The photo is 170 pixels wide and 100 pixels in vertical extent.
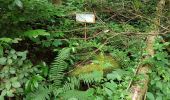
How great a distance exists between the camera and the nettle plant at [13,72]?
3.24 meters

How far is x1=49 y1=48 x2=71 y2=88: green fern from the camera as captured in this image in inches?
143

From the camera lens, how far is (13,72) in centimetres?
331

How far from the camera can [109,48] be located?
4215 mm

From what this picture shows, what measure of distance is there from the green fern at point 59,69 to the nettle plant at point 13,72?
252 mm

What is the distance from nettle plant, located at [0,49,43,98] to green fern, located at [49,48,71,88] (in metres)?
0.25

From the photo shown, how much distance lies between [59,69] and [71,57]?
1.18 feet

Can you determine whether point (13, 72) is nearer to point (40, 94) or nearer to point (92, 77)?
point (40, 94)

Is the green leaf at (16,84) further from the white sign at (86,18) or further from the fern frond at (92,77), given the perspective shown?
the white sign at (86,18)

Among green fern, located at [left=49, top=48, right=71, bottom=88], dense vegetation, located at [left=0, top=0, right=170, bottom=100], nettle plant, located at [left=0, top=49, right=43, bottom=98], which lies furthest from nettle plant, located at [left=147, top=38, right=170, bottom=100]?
nettle plant, located at [left=0, top=49, right=43, bottom=98]

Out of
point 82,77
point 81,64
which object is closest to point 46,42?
point 81,64

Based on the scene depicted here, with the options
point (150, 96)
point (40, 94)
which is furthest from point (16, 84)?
point (150, 96)

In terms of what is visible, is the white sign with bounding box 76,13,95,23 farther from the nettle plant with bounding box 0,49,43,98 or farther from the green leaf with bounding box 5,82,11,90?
the green leaf with bounding box 5,82,11,90

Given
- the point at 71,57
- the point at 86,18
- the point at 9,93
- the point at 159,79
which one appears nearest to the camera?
the point at 9,93

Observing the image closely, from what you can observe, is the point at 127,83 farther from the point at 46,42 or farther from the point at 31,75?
the point at 46,42
